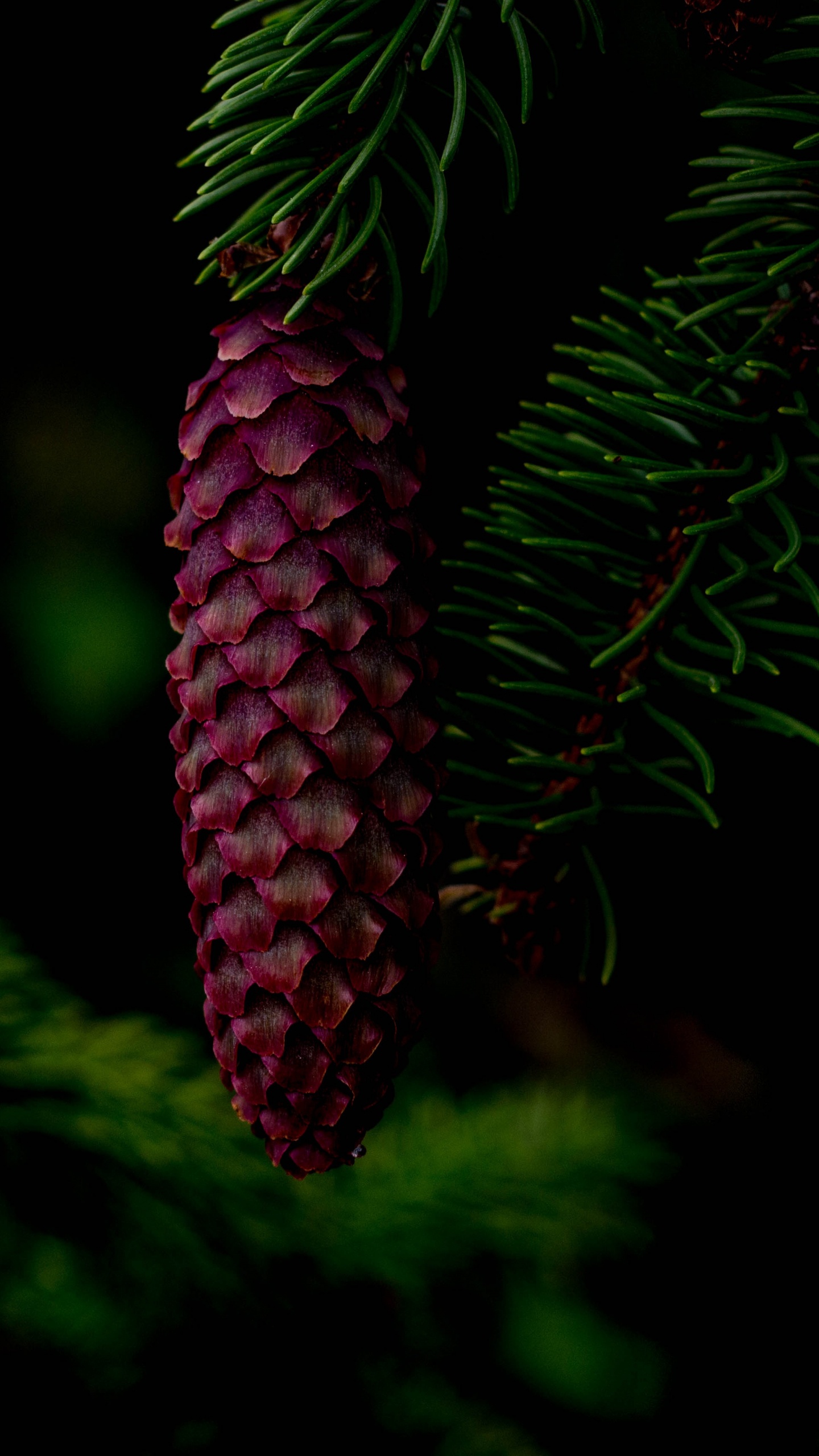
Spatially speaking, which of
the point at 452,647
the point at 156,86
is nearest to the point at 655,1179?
the point at 452,647

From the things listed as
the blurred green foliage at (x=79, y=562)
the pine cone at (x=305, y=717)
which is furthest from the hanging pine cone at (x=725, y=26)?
the blurred green foliage at (x=79, y=562)

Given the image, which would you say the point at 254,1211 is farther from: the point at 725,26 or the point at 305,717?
the point at 725,26

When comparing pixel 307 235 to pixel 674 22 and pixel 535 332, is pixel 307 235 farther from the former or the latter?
pixel 535 332

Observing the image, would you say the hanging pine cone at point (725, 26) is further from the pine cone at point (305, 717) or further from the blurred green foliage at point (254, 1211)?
the blurred green foliage at point (254, 1211)

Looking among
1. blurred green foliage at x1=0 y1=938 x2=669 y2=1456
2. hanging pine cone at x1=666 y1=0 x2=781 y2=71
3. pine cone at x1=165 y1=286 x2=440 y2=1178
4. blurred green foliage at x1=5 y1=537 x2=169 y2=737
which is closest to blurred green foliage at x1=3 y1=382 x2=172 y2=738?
blurred green foliage at x1=5 y1=537 x2=169 y2=737

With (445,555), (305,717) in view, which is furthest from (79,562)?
(305,717)

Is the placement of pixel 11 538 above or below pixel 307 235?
below

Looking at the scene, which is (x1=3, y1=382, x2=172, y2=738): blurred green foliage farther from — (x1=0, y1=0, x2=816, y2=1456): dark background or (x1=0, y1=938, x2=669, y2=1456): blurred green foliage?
(x1=0, y1=938, x2=669, y2=1456): blurred green foliage
